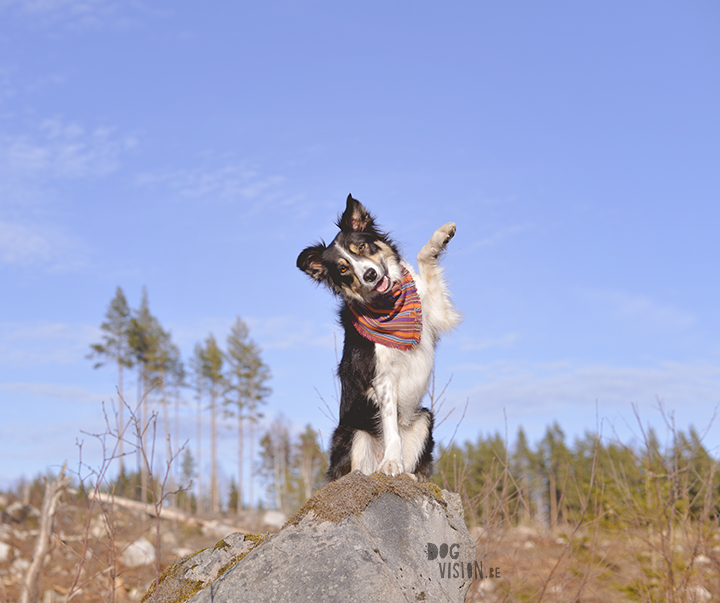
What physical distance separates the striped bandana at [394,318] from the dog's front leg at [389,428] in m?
0.39

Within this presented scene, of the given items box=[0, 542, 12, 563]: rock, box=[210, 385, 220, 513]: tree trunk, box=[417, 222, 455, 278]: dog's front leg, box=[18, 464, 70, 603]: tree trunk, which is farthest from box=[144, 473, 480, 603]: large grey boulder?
box=[210, 385, 220, 513]: tree trunk

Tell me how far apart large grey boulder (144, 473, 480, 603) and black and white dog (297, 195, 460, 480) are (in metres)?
0.71

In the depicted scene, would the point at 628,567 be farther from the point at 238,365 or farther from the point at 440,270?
the point at 238,365

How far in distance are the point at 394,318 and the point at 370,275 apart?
0.46 metres

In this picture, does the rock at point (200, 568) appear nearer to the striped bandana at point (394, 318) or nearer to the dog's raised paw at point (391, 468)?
the dog's raised paw at point (391, 468)

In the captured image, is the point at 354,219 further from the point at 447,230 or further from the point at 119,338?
the point at 119,338

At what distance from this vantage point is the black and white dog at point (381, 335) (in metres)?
5.03

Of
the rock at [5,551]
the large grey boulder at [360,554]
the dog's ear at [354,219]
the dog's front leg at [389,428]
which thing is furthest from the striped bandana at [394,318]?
the rock at [5,551]

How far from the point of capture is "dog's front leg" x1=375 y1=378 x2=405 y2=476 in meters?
4.60

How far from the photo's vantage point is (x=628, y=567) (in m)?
9.09

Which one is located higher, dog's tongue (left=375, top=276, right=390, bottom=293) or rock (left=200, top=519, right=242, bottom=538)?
dog's tongue (left=375, top=276, right=390, bottom=293)

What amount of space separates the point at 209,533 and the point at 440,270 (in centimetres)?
2798

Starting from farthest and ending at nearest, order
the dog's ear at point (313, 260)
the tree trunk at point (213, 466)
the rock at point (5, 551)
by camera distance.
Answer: the tree trunk at point (213, 466), the rock at point (5, 551), the dog's ear at point (313, 260)

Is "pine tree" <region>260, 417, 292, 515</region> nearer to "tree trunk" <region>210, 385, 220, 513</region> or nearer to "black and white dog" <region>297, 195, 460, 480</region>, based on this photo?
"tree trunk" <region>210, 385, 220, 513</region>
